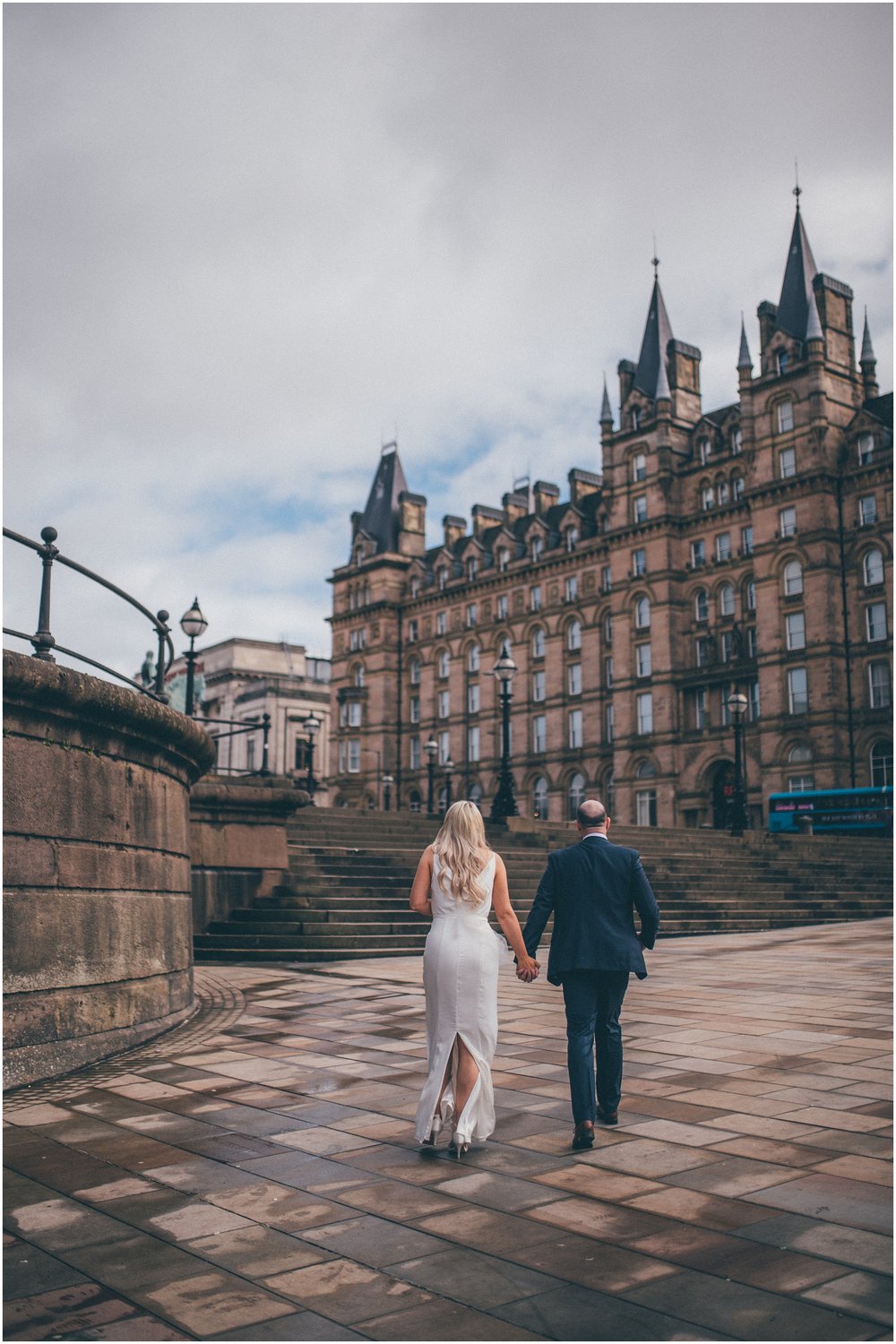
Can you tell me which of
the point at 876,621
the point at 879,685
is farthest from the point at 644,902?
the point at 876,621

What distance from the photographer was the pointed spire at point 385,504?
79.6 metres

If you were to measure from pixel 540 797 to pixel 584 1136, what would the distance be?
57.9 meters

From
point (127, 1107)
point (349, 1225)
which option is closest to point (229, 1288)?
point (349, 1225)

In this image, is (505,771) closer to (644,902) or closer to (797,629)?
(644,902)

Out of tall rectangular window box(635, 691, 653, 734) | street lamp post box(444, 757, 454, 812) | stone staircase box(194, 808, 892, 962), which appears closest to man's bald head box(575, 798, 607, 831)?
stone staircase box(194, 808, 892, 962)

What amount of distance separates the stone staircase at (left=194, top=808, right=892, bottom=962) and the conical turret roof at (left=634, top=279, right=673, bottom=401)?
109ft

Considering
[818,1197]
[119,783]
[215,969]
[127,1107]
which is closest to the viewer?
[818,1197]

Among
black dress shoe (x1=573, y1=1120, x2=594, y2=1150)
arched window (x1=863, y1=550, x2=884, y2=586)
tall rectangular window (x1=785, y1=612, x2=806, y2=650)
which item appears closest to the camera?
black dress shoe (x1=573, y1=1120, x2=594, y2=1150)

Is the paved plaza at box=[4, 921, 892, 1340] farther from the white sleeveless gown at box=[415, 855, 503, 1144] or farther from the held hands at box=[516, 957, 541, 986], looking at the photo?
the held hands at box=[516, 957, 541, 986]

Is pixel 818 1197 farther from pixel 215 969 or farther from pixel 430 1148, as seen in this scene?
pixel 215 969

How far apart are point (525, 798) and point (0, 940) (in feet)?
188

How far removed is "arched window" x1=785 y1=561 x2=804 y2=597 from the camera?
1986 inches

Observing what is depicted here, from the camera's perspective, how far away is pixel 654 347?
62000 millimetres

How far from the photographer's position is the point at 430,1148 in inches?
233
